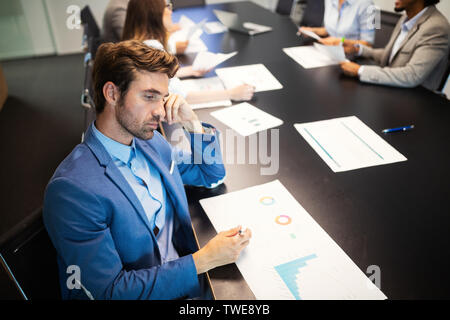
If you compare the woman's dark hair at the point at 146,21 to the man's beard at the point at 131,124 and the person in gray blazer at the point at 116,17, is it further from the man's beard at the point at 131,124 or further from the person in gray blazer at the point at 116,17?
the man's beard at the point at 131,124

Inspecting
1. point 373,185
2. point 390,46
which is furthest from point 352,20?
Result: point 373,185

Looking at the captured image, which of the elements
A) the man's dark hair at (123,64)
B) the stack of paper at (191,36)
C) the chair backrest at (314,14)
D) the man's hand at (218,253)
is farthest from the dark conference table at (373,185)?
the chair backrest at (314,14)

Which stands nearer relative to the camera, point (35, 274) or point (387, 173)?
point (35, 274)

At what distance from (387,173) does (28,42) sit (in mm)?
5101

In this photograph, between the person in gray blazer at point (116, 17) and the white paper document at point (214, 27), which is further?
the white paper document at point (214, 27)

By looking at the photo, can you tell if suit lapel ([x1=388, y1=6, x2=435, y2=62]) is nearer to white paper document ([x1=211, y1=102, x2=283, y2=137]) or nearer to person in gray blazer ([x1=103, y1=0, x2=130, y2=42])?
white paper document ([x1=211, y1=102, x2=283, y2=137])

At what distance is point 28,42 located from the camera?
4664 millimetres

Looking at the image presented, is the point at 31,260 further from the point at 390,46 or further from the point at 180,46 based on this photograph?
the point at 390,46

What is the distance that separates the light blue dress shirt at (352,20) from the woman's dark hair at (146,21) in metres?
1.64

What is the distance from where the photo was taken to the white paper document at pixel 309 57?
220 cm

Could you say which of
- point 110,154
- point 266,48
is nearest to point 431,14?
point 266,48

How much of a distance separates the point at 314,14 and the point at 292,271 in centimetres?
332
